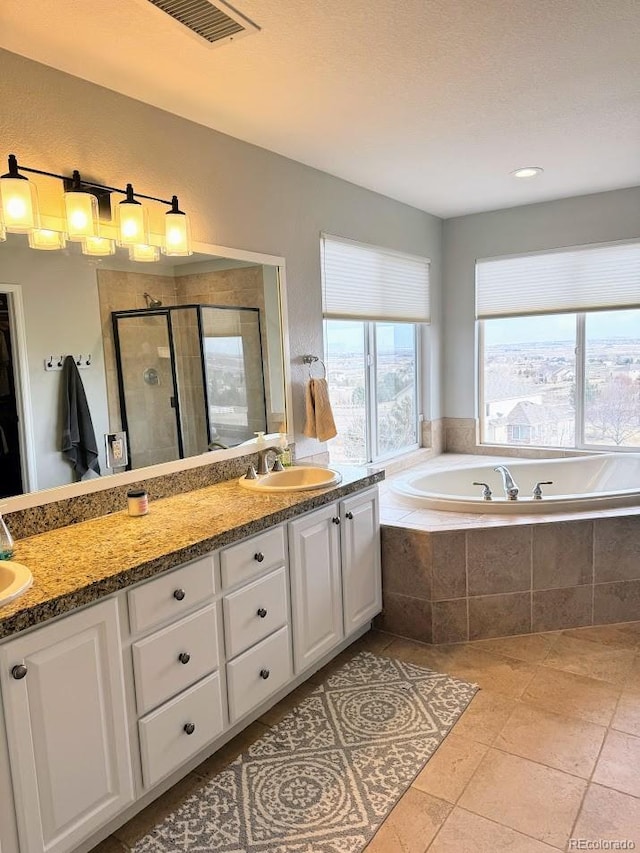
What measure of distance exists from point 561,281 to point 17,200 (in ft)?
12.0

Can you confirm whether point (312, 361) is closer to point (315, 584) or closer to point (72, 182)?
point (315, 584)

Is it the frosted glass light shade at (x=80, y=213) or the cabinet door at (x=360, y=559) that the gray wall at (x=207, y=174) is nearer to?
the frosted glass light shade at (x=80, y=213)

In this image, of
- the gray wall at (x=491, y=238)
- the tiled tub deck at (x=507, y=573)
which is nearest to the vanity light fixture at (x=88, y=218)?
the tiled tub deck at (x=507, y=573)

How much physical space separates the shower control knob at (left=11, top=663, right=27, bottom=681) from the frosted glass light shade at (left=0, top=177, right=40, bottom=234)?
4.28ft

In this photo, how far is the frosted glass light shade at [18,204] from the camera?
6.04 feet

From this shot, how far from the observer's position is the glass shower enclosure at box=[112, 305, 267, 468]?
237 centimetres

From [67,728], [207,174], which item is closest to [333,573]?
[67,728]

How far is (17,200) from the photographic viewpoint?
1.86 meters

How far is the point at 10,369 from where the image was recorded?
1965 millimetres

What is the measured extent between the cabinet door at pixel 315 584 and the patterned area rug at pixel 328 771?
211 mm

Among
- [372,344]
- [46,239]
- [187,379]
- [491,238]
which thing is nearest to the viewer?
[46,239]

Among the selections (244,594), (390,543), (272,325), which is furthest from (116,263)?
(390,543)

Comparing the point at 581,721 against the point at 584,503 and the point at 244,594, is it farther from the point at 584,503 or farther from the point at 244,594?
the point at 244,594

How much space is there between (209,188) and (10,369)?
1.21 meters
